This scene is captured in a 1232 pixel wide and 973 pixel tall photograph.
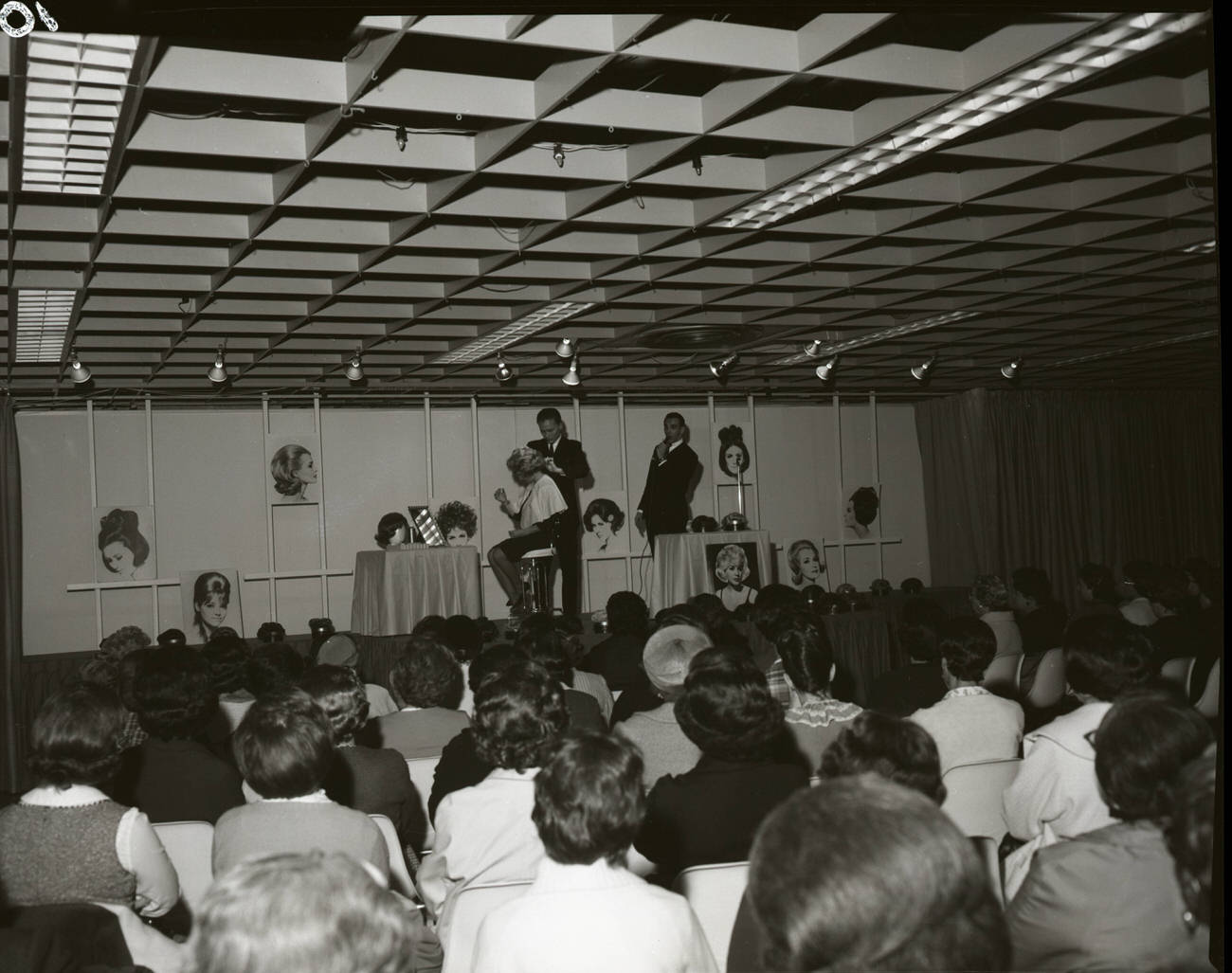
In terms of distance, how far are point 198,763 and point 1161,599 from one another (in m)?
4.61

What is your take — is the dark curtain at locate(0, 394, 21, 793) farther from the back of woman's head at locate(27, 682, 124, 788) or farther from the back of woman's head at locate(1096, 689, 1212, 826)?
the back of woman's head at locate(1096, 689, 1212, 826)

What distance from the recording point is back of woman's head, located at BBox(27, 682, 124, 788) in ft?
7.71

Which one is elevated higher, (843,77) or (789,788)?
(843,77)

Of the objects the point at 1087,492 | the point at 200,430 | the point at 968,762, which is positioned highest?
the point at 200,430

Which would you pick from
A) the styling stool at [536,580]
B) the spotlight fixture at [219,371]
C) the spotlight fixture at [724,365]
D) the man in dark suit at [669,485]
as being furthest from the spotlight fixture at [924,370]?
the spotlight fixture at [219,371]

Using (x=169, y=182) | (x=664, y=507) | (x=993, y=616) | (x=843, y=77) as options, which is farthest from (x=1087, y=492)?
(x=169, y=182)

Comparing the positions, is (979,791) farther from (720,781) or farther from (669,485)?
(669,485)

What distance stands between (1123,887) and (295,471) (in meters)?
10.4

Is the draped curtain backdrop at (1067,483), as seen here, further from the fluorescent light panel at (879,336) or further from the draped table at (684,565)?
the draped table at (684,565)

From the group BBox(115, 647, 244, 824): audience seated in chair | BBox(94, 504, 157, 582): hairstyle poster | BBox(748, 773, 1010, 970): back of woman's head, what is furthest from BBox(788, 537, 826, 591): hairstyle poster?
BBox(748, 773, 1010, 970): back of woman's head

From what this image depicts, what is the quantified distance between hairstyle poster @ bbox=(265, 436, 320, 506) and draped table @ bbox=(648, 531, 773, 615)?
13.6 feet

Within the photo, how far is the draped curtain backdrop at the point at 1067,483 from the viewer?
12555mm

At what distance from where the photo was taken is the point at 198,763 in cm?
311

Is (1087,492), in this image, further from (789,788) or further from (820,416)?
(789,788)
